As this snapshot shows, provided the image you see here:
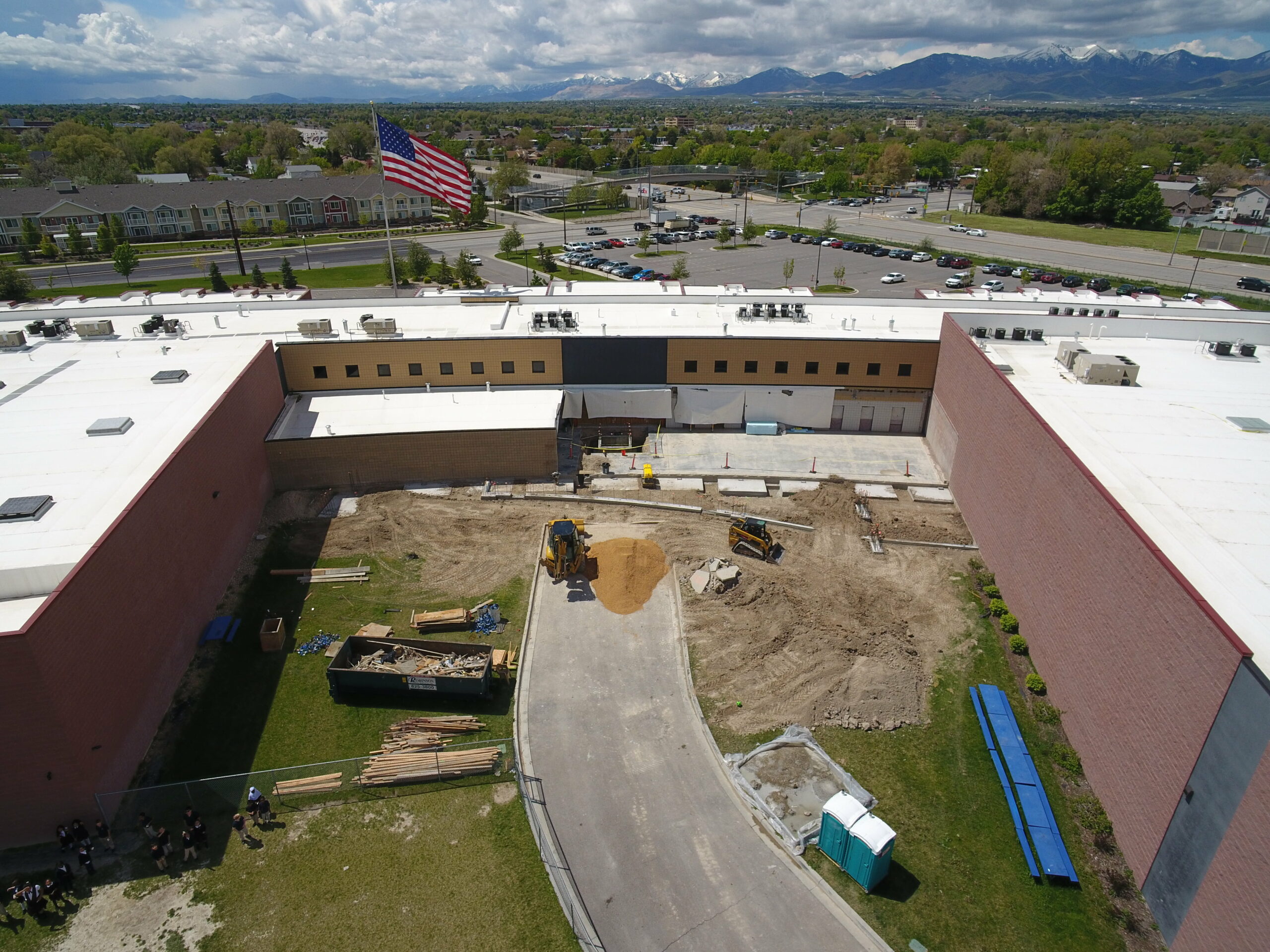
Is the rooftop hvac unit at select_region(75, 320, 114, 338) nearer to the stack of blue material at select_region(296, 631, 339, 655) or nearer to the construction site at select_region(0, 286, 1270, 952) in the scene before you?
the construction site at select_region(0, 286, 1270, 952)

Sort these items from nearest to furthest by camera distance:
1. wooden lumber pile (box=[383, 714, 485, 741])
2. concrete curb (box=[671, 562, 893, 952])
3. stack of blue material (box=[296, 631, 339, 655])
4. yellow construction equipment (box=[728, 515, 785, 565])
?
concrete curb (box=[671, 562, 893, 952]) < wooden lumber pile (box=[383, 714, 485, 741]) < stack of blue material (box=[296, 631, 339, 655]) < yellow construction equipment (box=[728, 515, 785, 565])

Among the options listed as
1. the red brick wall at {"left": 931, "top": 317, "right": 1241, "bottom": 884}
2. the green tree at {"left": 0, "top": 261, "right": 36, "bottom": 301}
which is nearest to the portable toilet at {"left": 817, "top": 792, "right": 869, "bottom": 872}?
the red brick wall at {"left": 931, "top": 317, "right": 1241, "bottom": 884}

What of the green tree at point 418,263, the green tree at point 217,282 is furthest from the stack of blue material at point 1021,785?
the green tree at point 217,282

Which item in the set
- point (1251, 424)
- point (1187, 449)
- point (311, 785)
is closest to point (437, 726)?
point (311, 785)

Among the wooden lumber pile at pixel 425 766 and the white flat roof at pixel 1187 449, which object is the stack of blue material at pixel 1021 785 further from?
the wooden lumber pile at pixel 425 766

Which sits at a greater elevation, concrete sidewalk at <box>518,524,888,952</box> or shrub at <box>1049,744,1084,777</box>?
shrub at <box>1049,744,1084,777</box>

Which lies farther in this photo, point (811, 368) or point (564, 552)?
point (811, 368)

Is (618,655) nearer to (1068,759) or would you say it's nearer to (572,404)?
(1068,759)
